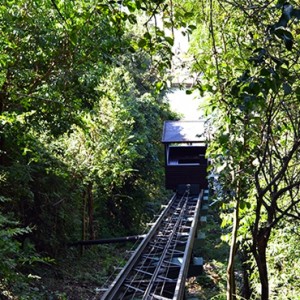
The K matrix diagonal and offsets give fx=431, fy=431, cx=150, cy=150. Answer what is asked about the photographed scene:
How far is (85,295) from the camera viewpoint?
6.55 metres

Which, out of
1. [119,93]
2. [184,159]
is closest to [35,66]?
[119,93]

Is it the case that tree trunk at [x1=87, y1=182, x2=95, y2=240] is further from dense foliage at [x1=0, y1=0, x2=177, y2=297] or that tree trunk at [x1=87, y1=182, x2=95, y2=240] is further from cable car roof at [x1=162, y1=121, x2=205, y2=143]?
cable car roof at [x1=162, y1=121, x2=205, y2=143]

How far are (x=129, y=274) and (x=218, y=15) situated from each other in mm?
3754

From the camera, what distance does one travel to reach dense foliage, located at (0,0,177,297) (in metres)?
3.97

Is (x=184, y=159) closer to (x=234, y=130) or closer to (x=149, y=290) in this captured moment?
(x=149, y=290)

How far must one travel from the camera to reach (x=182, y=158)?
13.7 meters

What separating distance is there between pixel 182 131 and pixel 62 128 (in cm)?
719

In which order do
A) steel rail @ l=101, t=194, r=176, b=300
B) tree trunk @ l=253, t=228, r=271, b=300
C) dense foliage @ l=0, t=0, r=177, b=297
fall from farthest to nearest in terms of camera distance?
steel rail @ l=101, t=194, r=176, b=300 < dense foliage @ l=0, t=0, r=177, b=297 < tree trunk @ l=253, t=228, r=271, b=300

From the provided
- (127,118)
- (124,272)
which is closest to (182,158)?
(127,118)

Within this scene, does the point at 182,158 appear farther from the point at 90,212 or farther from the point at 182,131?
the point at 90,212

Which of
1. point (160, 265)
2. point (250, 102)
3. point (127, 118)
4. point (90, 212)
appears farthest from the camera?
point (127, 118)

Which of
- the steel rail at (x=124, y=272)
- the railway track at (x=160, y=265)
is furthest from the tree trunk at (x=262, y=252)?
the steel rail at (x=124, y=272)

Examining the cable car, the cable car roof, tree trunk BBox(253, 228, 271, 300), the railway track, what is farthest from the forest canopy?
the cable car roof

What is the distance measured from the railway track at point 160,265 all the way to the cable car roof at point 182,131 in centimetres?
331
